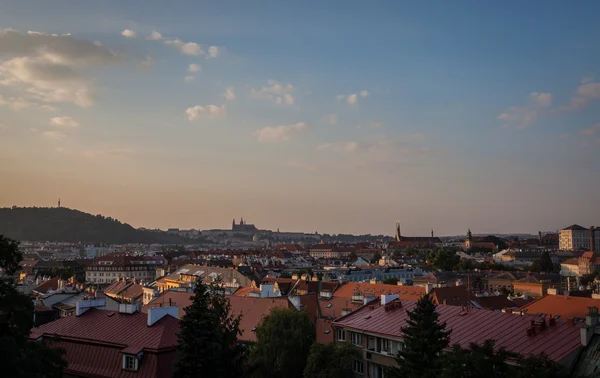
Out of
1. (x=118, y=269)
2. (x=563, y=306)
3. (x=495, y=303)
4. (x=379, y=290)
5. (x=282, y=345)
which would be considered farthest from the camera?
(x=118, y=269)

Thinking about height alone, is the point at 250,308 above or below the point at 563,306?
below

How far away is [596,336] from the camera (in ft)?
71.6

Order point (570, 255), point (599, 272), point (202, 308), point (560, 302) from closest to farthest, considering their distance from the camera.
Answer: point (202, 308)
point (560, 302)
point (599, 272)
point (570, 255)

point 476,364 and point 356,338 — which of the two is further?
point 356,338

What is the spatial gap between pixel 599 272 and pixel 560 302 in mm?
106439

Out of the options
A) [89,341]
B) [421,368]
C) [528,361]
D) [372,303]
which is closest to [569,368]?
[528,361]

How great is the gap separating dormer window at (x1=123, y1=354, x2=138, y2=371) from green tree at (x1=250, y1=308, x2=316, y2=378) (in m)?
9.34

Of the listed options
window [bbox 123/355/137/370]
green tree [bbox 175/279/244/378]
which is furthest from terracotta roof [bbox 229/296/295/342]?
green tree [bbox 175/279/244/378]

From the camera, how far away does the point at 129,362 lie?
24422mm

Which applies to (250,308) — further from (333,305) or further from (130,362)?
(130,362)

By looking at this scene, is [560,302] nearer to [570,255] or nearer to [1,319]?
[1,319]

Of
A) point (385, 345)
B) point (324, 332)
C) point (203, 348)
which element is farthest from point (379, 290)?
point (203, 348)

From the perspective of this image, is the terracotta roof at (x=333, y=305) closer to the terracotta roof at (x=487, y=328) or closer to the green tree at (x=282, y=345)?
the terracotta roof at (x=487, y=328)

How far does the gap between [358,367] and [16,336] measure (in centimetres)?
1997
